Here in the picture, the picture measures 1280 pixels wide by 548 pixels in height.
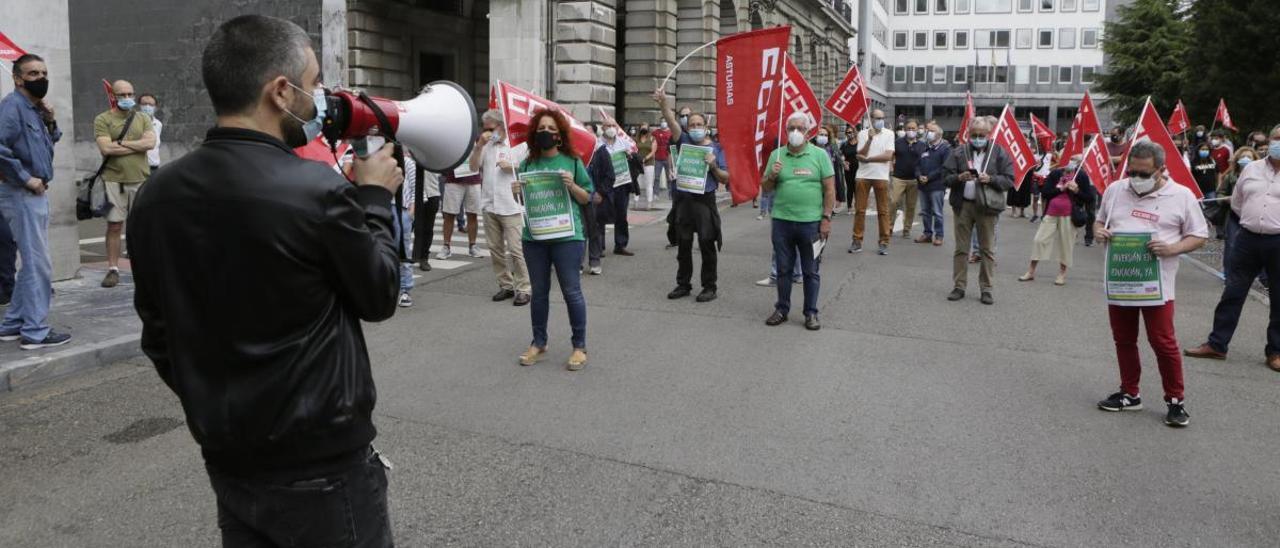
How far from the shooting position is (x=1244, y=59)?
24047 mm

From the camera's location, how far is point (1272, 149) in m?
7.52

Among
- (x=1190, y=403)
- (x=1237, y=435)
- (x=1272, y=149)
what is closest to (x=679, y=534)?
(x=1237, y=435)

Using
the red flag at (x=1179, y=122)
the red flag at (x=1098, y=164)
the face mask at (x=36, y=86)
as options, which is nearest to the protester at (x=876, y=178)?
the red flag at (x=1098, y=164)

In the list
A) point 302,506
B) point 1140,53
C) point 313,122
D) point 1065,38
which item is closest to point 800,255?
point 313,122

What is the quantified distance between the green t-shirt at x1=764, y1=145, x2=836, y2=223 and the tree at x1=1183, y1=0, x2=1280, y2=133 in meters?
19.7

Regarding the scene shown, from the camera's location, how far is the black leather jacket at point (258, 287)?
1.96 m

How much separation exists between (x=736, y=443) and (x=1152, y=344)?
2.83 meters

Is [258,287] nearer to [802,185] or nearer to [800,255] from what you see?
[800,255]

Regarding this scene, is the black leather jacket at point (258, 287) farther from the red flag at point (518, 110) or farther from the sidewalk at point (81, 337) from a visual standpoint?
the red flag at point (518, 110)

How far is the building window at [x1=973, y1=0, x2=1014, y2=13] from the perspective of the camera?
2997 inches

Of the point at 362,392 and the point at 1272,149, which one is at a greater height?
the point at 1272,149

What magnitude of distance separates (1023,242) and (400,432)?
1359 centimetres

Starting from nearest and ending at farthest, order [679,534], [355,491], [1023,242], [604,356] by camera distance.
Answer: [355,491] < [679,534] < [604,356] < [1023,242]

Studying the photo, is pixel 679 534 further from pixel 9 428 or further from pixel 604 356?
pixel 9 428
